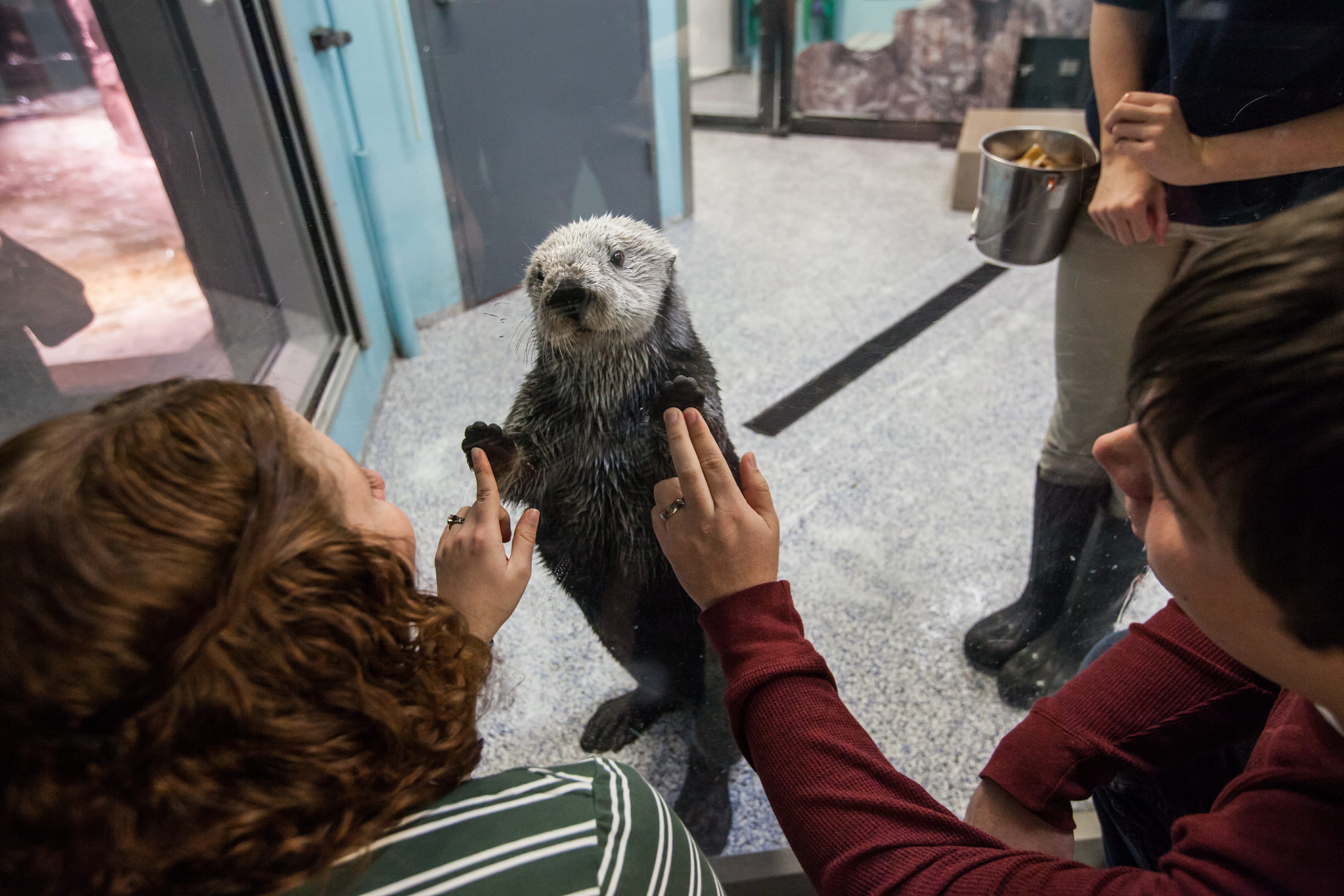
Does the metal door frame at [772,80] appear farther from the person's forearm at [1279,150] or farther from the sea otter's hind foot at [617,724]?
the sea otter's hind foot at [617,724]

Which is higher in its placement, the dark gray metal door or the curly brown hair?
the dark gray metal door

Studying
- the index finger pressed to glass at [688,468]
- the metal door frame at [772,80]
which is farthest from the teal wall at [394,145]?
the index finger pressed to glass at [688,468]

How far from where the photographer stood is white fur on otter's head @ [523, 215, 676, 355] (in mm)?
651

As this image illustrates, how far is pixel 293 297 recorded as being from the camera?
1458 millimetres

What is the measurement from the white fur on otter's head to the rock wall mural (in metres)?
0.57

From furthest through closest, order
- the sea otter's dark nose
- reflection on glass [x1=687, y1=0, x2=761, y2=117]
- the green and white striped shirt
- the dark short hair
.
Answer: reflection on glass [x1=687, y1=0, x2=761, y2=117]
the sea otter's dark nose
the green and white striped shirt
the dark short hair

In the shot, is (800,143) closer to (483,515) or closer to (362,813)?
(483,515)

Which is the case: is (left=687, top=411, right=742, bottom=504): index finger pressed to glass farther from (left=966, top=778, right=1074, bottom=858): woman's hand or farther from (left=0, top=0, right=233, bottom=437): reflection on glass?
(left=0, top=0, right=233, bottom=437): reflection on glass

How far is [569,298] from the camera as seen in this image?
0.65m

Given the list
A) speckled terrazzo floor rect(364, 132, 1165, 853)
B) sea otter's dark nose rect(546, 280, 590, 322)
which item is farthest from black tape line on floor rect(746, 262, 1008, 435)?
sea otter's dark nose rect(546, 280, 590, 322)

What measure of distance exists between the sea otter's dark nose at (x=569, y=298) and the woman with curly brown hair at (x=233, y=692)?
0.23 m

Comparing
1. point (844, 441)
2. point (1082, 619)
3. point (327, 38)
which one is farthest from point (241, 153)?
point (1082, 619)

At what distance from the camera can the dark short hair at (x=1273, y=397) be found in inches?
14.6

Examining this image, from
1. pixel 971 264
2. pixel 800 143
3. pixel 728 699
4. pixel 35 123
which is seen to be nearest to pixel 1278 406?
pixel 728 699
